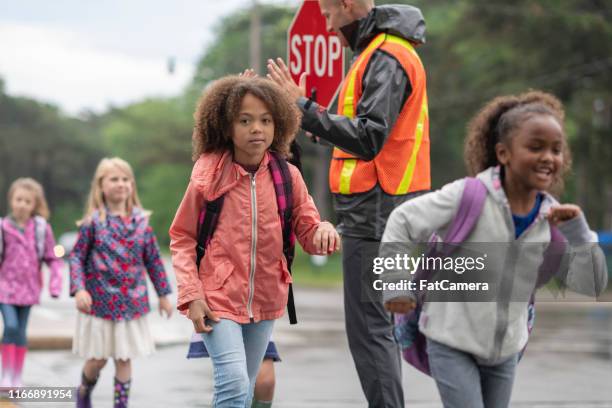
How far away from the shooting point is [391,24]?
476 centimetres

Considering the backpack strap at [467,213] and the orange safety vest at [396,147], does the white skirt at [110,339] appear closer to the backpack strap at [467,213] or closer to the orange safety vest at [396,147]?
the orange safety vest at [396,147]

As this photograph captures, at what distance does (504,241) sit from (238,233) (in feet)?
3.68

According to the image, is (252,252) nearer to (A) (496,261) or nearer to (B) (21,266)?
(A) (496,261)

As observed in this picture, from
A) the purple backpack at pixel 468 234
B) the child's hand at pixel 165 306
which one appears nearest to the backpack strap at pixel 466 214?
the purple backpack at pixel 468 234

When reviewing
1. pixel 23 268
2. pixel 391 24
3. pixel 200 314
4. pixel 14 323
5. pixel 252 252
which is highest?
pixel 391 24

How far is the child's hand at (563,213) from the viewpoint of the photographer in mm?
3516

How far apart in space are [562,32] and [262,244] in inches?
851

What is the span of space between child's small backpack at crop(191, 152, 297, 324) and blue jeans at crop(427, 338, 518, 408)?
0.87m

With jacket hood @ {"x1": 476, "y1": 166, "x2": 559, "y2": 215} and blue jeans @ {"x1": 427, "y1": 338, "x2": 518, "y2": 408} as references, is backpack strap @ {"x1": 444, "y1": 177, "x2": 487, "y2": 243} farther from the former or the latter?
blue jeans @ {"x1": 427, "y1": 338, "x2": 518, "y2": 408}

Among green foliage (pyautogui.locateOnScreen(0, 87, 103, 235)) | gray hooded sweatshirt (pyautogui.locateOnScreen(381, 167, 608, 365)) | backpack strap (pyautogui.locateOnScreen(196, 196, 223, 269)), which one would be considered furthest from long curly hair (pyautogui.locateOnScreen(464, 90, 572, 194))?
green foliage (pyautogui.locateOnScreen(0, 87, 103, 235))

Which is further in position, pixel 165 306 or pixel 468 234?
pixel 165 306

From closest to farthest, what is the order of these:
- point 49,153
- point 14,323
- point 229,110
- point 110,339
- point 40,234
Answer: point 229,110
point 110,339
point 14,323
point 40,234
point 49,153

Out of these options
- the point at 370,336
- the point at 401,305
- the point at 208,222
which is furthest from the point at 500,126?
the point at 370,336

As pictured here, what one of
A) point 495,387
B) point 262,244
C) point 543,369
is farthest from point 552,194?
point 543,369
